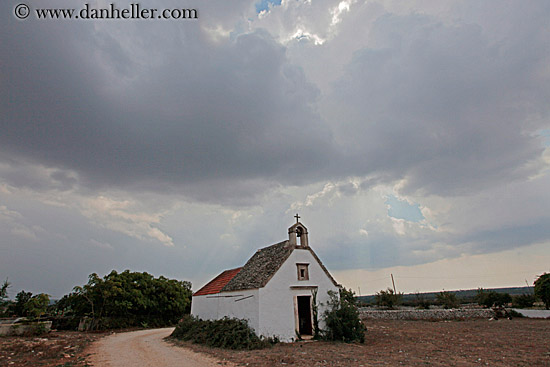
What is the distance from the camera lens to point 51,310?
95.5 feet

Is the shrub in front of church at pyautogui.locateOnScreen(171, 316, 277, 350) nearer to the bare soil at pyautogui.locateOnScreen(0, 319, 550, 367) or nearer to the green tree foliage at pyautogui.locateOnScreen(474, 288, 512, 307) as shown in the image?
the bare soil at pyautogui.locateOnScreen(0, 319, 550, 367)

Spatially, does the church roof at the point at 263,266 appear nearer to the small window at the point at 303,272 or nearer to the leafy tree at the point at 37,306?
the small window at the point at 303,272

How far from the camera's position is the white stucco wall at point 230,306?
16.8 metres

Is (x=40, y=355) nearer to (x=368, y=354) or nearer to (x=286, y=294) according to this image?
(x=286, y=294)

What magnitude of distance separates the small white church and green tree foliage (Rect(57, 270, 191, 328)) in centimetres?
1241

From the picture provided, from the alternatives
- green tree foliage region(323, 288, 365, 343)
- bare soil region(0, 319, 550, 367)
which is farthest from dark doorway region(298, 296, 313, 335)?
bare soil region(0, 319, 550, 367)

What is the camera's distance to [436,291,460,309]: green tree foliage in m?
44.2

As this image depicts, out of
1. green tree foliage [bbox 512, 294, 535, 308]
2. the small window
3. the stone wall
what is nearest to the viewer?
the small window

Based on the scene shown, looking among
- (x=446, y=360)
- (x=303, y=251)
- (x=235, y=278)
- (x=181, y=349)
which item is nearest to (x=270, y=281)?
(x=303, y=251)

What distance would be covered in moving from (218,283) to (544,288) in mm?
37530

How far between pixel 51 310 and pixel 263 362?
90.7ft

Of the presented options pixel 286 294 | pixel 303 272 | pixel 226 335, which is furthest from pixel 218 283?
pixel 303 272

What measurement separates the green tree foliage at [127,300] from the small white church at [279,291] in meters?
12.4

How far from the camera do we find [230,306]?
61.8ft
